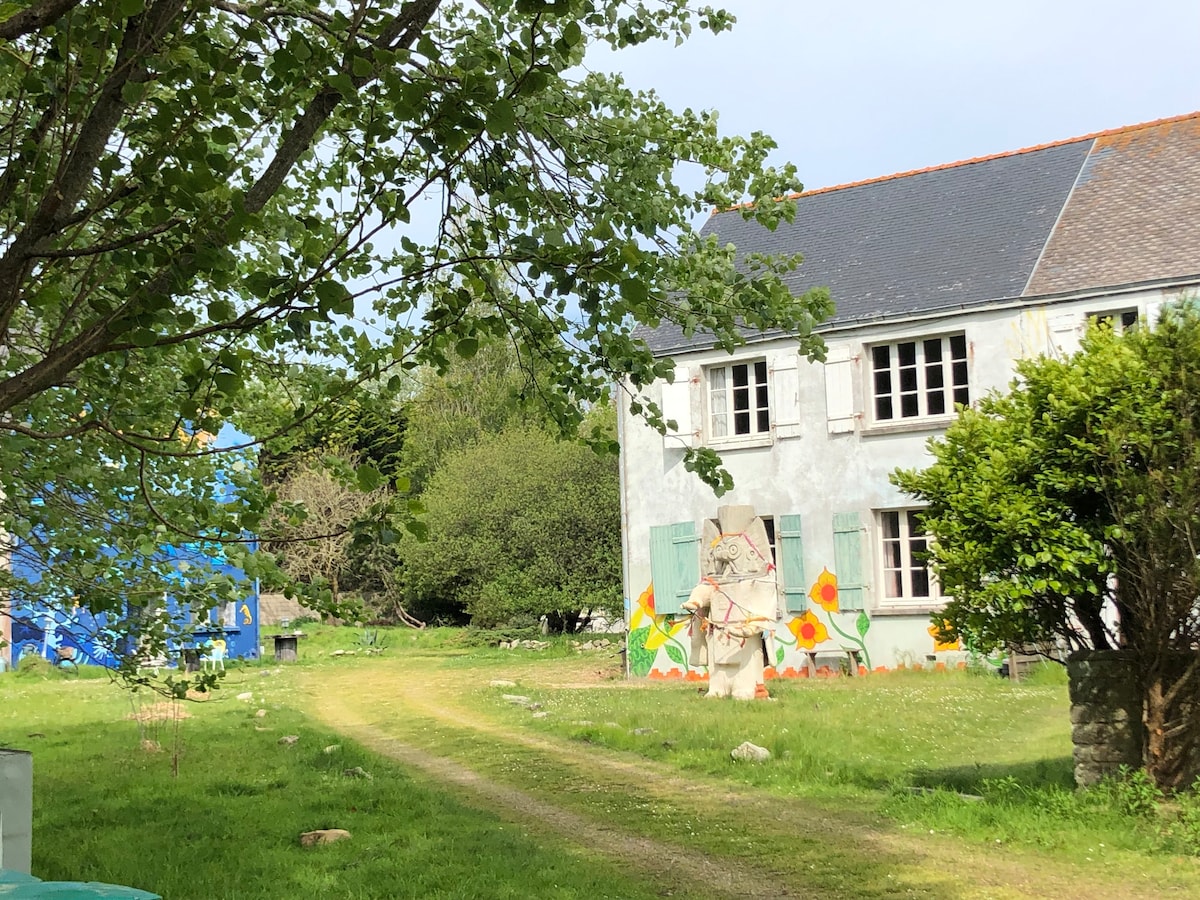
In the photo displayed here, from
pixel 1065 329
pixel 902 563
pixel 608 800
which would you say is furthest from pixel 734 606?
pixel 608 800

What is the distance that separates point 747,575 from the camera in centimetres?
1630

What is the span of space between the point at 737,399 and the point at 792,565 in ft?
10.7

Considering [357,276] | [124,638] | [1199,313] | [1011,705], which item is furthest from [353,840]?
[1011,705]

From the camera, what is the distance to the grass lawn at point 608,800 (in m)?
6.77

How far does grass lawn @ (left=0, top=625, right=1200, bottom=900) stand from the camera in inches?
267

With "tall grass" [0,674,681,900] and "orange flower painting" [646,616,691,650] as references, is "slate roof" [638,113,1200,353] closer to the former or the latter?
"orange flower painting" [646,616,691,650]

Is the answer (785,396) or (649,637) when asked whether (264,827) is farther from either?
(785,396)

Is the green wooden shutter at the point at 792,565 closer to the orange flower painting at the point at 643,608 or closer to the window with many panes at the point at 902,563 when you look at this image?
the window with many panes at the point at 902,563

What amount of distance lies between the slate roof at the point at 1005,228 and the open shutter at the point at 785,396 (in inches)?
44.1

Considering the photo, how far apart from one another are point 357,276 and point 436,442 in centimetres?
3363

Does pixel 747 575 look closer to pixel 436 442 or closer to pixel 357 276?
pixel 357 276

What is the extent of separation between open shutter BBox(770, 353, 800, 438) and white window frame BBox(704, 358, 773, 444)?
0.25m

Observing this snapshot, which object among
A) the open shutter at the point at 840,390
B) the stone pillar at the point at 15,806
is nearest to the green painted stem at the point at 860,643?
the open shutter at the point at 840,390

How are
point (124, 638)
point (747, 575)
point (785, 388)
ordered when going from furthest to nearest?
point (785, 388)
point (747, 575)
point (124, 638)
